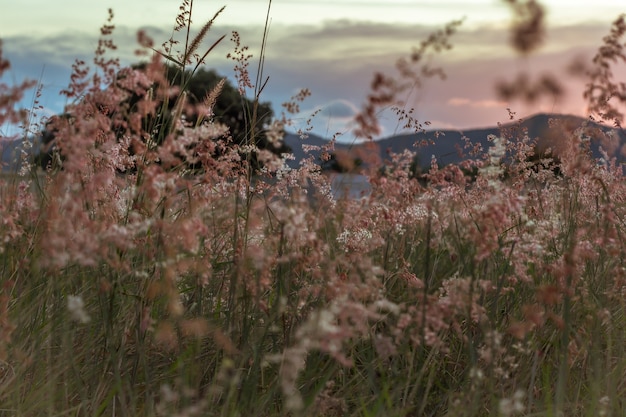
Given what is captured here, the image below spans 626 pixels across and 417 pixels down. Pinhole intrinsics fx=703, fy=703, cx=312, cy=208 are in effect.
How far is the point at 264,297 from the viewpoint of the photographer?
4.15 metres

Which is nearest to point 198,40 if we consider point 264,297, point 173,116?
point 173,116

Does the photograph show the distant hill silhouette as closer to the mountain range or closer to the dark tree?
the mountain range

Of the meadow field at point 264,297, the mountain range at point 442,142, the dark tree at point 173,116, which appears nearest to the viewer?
the meadow field at point 264,297

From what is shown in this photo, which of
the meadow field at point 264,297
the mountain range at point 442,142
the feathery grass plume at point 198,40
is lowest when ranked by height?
the meadow field at point 264,297

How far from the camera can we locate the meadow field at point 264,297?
8.57 ft

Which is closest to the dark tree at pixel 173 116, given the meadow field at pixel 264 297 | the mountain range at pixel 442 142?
the meadow field at pixel 264 297

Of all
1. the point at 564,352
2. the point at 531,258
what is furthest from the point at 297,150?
the point at 564,352

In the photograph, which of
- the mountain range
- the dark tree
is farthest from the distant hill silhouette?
the dark tree

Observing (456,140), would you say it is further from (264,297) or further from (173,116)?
(173,116)

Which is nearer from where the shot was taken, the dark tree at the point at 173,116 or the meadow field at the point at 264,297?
the meadow field at the point at 264,297

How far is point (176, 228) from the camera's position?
2598 mm

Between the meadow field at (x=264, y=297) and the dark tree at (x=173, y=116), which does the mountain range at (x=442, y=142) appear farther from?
the dark tree at (x=173, y=116)

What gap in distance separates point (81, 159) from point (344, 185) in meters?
2.66

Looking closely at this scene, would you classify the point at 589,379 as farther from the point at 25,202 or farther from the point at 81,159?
the point at 25,202
